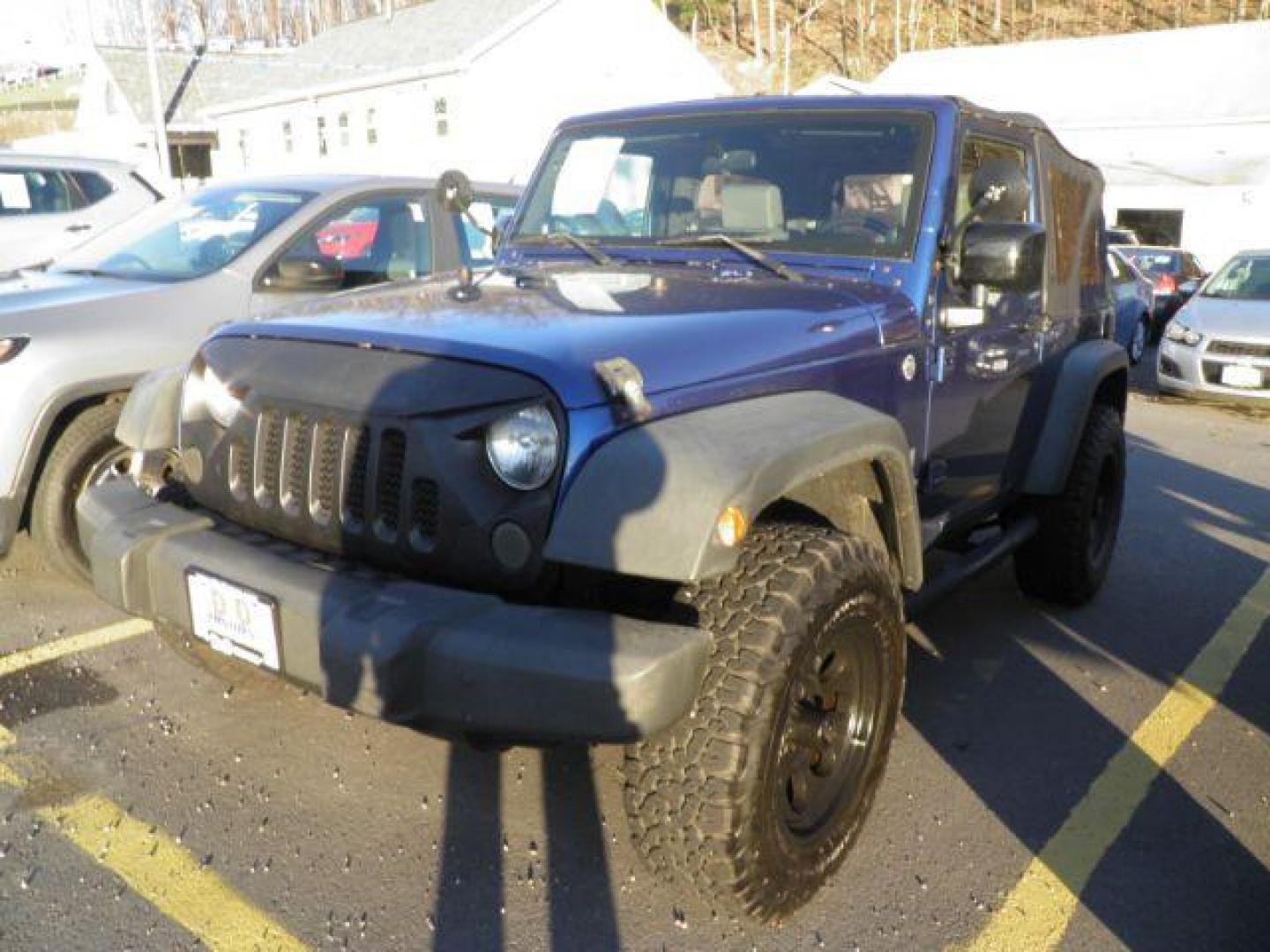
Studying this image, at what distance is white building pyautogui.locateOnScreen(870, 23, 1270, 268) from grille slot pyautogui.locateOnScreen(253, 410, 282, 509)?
83.9 feet

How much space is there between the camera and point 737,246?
3416 millimetres

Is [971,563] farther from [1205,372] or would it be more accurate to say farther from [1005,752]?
[1205,372]

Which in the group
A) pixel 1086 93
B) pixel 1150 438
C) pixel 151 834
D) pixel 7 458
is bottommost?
pixel 1150 438

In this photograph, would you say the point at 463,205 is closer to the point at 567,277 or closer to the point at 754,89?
the point at 567,277

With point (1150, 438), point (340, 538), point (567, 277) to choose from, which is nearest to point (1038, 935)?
point (340, 538)

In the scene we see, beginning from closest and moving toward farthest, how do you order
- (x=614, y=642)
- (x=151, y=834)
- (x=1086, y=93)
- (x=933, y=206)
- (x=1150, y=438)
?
(x=614, y=642), (x=151, y=834), (x=933, y=206), (x=1150, y=438), (x=1086, y=93)

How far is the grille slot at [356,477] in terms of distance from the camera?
248 centimetres

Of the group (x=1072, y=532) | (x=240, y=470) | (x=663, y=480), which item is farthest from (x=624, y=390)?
(x=1072, y=532)

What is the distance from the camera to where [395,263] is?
17.9 feet

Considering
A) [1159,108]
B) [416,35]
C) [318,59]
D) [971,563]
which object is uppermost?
[416,35]

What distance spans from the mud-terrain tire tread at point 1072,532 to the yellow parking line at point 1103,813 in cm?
55

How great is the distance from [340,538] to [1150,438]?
8.05 meters

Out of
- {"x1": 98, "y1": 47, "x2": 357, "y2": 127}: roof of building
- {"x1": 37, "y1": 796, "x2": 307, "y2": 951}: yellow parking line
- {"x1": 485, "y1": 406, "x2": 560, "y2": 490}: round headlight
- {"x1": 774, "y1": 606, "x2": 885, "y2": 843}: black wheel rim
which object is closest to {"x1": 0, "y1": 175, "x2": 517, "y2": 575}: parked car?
{"x1": 485, "y1": 406, "x2": 560, "y2": 490}: round headlight

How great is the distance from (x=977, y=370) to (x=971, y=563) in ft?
2.15
